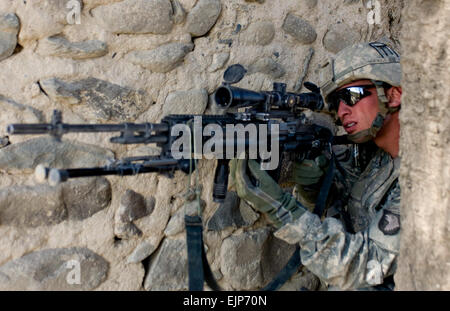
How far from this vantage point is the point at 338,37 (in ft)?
8.80

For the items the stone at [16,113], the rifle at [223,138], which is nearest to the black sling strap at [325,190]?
the rifle at [223,138]

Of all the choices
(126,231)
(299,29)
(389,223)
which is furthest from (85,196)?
(299,29)

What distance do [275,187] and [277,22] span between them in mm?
906

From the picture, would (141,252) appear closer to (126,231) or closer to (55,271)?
(126,231)

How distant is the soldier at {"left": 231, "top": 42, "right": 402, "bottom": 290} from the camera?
2041 mm

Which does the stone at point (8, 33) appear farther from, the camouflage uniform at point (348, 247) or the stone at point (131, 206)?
the camouflage uniform at point (348, 247)

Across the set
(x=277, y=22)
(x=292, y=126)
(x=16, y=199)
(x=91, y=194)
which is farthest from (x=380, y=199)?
(x=16, y=199)

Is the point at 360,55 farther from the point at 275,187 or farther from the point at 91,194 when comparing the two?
the point at 91,194

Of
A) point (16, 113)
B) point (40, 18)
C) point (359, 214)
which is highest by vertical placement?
point (40, 18)

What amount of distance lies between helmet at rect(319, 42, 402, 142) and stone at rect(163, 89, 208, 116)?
0.65 metres

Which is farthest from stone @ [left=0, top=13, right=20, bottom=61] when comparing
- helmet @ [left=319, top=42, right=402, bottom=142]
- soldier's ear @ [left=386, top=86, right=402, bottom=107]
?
soldier's ear @ [left=386, top=86, right=402, bottom=107]

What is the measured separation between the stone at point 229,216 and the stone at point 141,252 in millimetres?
309

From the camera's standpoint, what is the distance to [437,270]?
5.36ft

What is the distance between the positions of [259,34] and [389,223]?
109 cm
